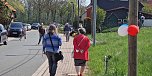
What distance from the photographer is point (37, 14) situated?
380 feet

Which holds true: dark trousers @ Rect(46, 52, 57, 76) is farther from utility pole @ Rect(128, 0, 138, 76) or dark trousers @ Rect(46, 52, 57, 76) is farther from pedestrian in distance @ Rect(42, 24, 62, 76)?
utility pole @ Rect(128, 0, 138, 76)

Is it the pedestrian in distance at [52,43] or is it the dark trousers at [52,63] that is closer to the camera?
the pedestrian in distance at [52,43]

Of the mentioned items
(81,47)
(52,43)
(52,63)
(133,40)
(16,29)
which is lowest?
(16,29)

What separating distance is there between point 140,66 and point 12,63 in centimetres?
686

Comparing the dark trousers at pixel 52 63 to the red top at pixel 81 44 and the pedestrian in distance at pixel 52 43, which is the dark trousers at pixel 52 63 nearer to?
the pedestrian in distance at pixel 52 43

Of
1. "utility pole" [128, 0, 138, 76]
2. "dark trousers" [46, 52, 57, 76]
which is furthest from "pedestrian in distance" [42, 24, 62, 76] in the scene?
"utility pole" [128, 0, 138, 76]

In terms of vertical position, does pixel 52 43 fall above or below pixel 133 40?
below

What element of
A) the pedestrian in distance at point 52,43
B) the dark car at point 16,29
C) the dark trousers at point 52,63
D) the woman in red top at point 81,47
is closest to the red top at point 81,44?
the woman in red top at point 81,47

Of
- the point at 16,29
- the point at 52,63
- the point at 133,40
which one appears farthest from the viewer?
the point at 16,29

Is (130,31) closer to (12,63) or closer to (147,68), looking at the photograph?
(147,68)

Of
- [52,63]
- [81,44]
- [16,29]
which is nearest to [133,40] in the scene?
[81,44]

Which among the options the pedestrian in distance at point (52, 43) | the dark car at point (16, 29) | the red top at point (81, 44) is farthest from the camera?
the dark car at point (16, 29)

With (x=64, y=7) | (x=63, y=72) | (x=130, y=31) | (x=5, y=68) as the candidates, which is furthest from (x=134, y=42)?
(x=64, y=7)

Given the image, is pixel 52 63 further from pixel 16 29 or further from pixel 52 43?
pixel 16 29
